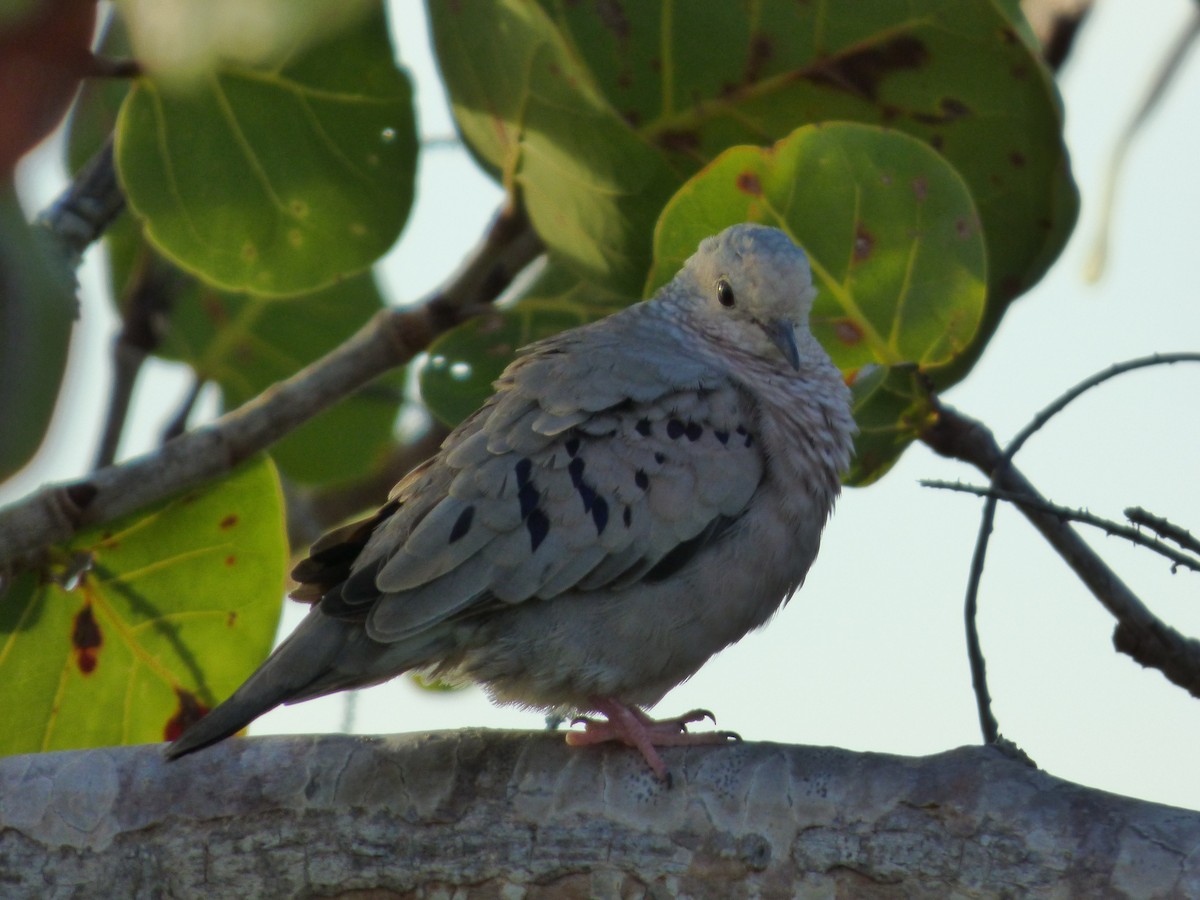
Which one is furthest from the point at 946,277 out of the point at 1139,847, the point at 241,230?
the point at 241,230

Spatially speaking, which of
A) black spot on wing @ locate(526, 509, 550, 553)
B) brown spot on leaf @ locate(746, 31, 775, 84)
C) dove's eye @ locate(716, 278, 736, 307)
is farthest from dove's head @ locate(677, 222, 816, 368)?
black spot on wing @ locate(526, 509, 550, 553)

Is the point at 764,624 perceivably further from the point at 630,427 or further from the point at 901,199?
the point at 901,199

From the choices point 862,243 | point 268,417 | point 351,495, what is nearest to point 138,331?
point 351,495

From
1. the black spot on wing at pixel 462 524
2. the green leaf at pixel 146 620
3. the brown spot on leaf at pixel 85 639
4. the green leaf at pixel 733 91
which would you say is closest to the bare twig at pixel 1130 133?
the green leaf at pixel 733 91

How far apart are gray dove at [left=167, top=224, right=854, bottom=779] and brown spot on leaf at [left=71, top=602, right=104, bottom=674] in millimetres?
719

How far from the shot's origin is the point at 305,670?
2633 millimetres

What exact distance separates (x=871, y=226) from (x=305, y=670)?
1.51 meters

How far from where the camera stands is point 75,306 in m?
1.81

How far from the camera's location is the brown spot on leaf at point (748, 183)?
114 inches

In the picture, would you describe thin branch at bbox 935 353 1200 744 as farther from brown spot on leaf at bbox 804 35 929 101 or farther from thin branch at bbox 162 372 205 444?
thin branch at bbox 162 372 205 444

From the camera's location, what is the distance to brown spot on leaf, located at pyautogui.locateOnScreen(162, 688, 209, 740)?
3.31 meters

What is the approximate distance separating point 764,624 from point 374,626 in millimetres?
893

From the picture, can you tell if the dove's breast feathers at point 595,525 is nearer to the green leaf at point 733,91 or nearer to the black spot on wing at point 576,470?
the black spot on wing at point 576,470

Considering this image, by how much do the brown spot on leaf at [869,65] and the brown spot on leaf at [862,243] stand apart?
29 centimetres
